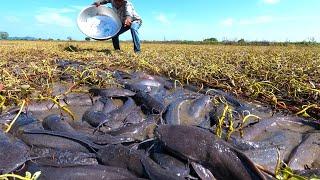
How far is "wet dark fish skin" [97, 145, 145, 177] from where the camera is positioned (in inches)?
87.3

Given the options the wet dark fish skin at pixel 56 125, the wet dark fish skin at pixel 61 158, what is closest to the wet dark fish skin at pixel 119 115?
the wet dark fish skin at pixel 56 125

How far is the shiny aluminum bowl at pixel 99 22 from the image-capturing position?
8.98m

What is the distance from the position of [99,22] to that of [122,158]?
7289 mm

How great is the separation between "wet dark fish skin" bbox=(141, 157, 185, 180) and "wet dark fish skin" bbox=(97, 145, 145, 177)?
0.10ft

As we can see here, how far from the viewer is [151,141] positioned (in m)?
2.52

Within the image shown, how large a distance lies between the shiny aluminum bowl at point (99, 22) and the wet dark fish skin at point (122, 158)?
676 centimetres

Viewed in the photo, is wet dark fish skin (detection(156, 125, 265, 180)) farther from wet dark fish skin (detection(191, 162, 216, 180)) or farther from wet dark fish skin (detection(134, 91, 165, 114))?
wet dark fish skin (detection(134, 91, 165, 114))

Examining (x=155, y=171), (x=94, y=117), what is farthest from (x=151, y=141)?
(x=94, y=117)

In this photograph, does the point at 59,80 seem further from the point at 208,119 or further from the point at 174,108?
the point at 208,119

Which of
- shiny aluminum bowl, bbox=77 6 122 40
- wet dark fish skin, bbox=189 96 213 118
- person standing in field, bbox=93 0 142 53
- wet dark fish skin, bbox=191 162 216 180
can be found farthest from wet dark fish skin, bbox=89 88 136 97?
person standing in field, bbox=93 0 142 53

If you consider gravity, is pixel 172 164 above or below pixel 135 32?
below

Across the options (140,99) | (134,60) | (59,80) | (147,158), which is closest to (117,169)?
(147,158)

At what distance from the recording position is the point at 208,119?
11.3 ft

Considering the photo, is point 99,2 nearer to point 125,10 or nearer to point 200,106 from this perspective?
point 125,10
